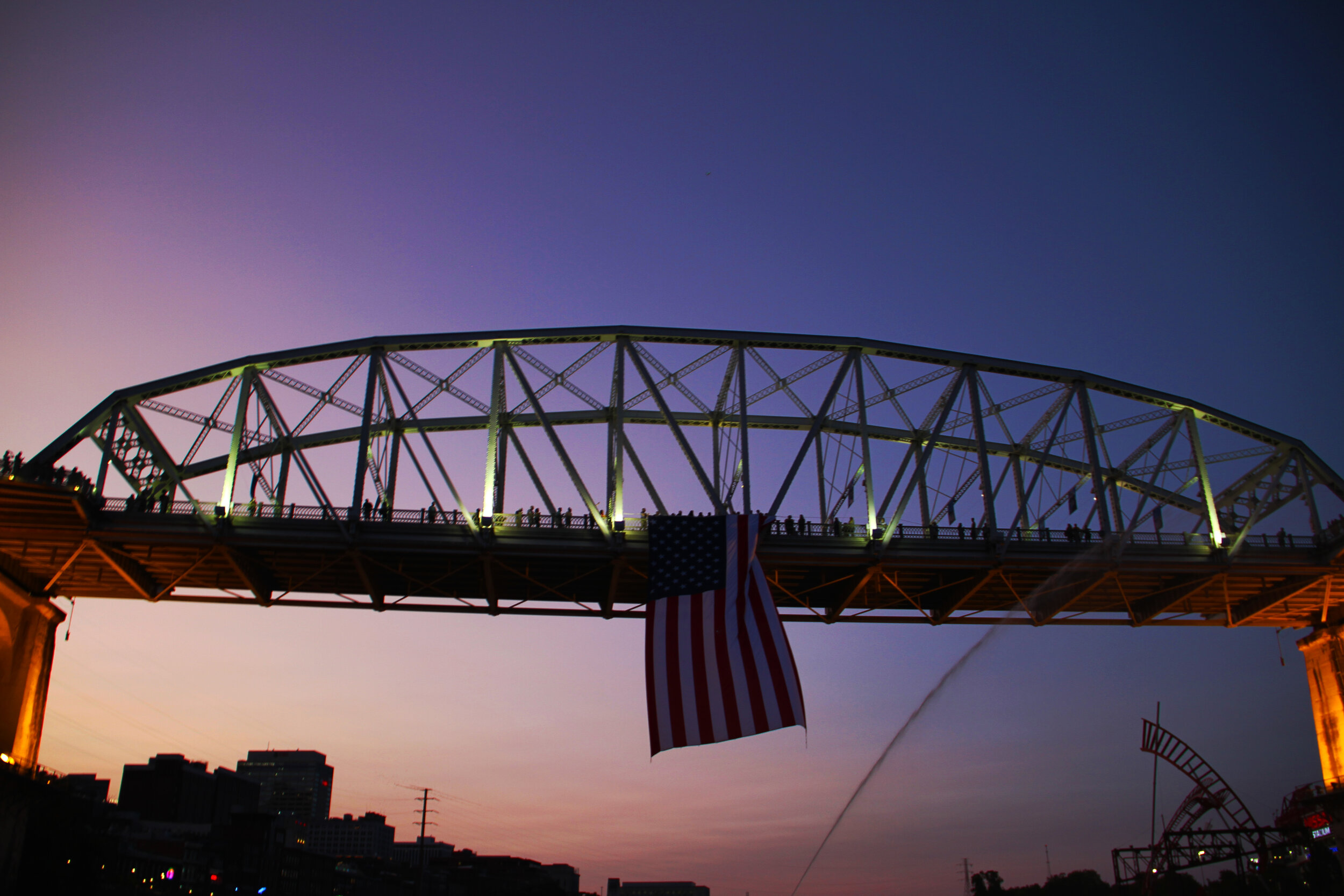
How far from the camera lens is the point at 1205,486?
176 feet

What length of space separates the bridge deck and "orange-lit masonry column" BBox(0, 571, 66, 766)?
2.86ft

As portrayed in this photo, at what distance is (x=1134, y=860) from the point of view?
227 ft

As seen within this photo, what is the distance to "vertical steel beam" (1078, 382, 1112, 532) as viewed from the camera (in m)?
50.7

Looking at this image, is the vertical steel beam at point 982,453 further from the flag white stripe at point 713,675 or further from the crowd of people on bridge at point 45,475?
the crowd of people on bridge at point 45,475

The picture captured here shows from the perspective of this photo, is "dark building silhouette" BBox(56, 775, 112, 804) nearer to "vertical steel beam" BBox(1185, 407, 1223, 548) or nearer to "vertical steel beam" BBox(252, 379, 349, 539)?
"vertical steel beam" BBox(252, 379, 349, 539)

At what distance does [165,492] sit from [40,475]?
649 cm

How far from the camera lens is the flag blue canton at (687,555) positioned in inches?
1506

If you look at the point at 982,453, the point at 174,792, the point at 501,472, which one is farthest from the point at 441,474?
the point at 174,792

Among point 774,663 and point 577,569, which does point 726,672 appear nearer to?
point 774,663

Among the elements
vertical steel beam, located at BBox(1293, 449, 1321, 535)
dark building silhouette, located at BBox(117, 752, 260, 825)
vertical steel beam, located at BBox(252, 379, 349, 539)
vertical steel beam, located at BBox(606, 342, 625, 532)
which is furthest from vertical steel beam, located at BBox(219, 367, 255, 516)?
dark building silhouette, located at BBox(117, 752, 260, 825)

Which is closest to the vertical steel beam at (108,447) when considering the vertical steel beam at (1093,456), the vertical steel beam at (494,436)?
the vertical steel beam at (494,436)

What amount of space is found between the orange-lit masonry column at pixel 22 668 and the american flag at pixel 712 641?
28184mm

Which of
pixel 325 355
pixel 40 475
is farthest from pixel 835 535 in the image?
pixel 40 475

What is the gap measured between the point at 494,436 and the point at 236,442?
11.6 meters
